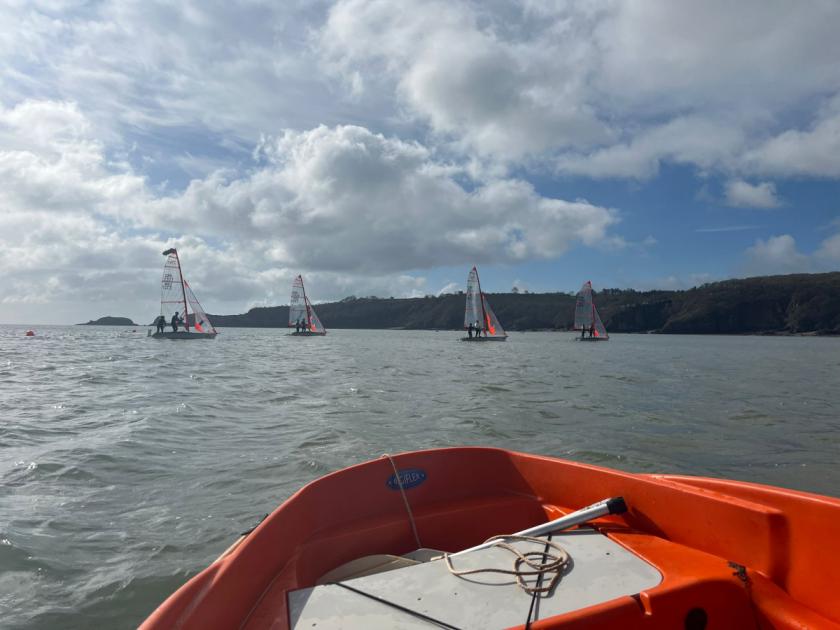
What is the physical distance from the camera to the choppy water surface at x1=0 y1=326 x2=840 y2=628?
454 centimetres

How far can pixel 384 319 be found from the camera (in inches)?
6757

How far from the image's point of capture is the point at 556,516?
3.99m

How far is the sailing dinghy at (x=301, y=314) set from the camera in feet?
211

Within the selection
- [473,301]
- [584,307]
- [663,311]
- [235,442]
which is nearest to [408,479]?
[235,442]

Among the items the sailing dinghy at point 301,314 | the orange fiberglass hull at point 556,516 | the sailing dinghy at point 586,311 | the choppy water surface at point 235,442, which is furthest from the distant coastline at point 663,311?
the orange fiberglass hull at point 556,516

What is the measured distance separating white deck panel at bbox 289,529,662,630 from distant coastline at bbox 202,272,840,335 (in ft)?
417

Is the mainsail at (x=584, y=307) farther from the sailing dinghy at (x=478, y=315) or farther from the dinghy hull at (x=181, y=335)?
the dinghy hull at (x=181, y=335)

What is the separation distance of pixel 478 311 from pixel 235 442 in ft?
154

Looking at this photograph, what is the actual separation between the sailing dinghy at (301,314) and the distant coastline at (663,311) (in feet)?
264

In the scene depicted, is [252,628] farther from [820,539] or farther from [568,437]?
[568,437]

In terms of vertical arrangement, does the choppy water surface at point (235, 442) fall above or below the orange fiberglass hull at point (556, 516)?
below

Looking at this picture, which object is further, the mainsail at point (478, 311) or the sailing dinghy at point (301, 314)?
the sailing dinghy at point (301, 314)

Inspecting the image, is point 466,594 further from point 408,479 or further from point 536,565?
point 408,479

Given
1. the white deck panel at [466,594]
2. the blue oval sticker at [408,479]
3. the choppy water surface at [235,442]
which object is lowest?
the choppy water surface at [235,442]
